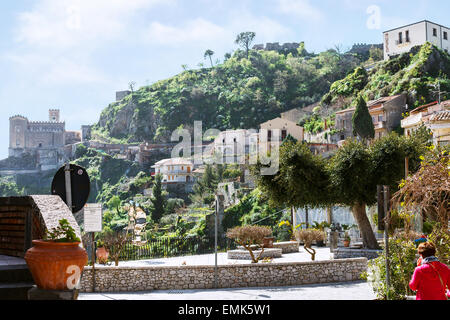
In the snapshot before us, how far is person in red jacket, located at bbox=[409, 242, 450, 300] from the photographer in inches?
214

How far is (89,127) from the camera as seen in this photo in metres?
158

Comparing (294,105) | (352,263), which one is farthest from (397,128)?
(294,105)

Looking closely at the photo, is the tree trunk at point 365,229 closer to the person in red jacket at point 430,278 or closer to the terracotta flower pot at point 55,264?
the person in red jacket at point 430,278

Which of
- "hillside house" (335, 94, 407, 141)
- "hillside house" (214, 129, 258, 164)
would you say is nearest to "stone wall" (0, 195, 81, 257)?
"hillside house" (335, 94, 407, 141)

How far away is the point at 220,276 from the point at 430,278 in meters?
10.1

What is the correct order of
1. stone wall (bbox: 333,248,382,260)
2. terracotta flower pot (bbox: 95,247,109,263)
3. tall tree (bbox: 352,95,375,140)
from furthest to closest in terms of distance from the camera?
tall tree (bbox: 352,95,375,140), stone wall (bbox: 333,248,382,260), terracotta flower pot (bbox: 95,247,109,263)

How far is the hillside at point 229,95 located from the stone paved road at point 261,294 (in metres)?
99.6

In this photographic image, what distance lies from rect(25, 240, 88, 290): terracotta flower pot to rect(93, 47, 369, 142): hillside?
109438 millimetres

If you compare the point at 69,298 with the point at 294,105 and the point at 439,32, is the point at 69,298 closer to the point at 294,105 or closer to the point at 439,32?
the point at 439,32

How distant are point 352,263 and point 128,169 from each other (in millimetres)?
108528

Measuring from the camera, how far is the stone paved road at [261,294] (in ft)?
41.3

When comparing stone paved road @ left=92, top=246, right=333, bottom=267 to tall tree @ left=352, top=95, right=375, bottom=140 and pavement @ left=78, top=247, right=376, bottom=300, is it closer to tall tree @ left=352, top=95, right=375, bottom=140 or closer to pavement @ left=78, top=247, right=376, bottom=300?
pavement @ left=78, top=247, right=376, bottom=300

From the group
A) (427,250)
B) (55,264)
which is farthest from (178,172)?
(55,264)

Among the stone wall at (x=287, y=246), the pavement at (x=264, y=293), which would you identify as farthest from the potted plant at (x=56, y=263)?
the stone wall at (x=287, y=246)
